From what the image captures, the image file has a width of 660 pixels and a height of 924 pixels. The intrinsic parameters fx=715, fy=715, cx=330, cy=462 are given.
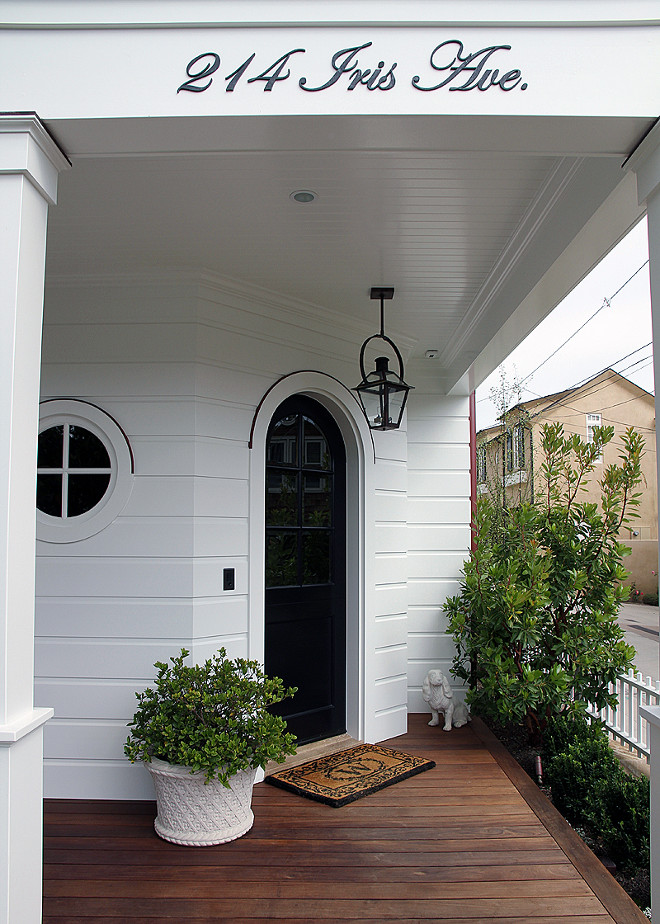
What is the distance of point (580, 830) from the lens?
145 inches

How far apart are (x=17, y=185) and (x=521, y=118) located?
1.32 metres

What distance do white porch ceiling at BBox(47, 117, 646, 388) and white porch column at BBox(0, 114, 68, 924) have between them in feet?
0.68

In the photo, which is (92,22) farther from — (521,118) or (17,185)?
(521,118)

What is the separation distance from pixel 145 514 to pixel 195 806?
137cm

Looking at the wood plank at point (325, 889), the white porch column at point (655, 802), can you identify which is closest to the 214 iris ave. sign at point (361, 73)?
the white porch column at point (655, 802)

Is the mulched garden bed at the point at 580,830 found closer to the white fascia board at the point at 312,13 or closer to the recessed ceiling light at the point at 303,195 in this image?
the recessed ceiling light at the point at 303,195

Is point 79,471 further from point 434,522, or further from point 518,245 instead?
point 434,522

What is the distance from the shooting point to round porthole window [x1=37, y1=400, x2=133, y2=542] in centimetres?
360

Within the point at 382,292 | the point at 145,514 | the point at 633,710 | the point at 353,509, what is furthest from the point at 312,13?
the point at 633,710

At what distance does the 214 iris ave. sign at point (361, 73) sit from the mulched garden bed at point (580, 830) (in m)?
3.20

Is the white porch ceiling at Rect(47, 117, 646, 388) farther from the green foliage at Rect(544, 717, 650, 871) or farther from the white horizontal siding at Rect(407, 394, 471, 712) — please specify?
the green foliage at Rect(544, 717, 650, 871)

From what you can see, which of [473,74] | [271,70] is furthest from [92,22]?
[473,74]

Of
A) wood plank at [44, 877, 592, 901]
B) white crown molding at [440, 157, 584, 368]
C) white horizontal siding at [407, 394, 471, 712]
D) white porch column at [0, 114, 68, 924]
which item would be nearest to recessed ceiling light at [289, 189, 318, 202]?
white crown molding at [440, 157, 584, 368]

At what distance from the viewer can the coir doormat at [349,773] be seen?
357cm
